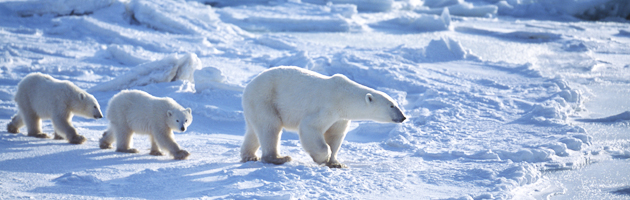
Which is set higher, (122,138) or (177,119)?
(177,119)

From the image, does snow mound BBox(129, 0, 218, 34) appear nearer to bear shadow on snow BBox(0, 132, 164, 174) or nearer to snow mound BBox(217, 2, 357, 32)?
snow mound BBox(217, 2, 357, 32)

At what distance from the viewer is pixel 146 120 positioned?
455cm

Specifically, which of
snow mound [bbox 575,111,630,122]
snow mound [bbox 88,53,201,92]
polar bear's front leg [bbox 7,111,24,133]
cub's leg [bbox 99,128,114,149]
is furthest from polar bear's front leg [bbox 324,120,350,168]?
snow mound [bbox 88,53,201,92]

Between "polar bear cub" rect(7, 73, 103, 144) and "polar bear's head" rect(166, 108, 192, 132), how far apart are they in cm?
94

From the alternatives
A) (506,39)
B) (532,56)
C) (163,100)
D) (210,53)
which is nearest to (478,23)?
(506,39)

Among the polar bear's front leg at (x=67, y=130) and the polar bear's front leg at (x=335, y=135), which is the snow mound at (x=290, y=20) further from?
the polar bear's front leg at (x=335, y=135)

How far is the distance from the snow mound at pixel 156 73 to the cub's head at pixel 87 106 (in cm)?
215

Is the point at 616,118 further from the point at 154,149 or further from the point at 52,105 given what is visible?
the point at 52,105

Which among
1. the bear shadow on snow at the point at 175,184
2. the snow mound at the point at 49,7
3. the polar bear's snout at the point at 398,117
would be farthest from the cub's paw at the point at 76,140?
the snow mound at the point at 49,7

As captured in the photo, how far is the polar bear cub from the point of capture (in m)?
4.85

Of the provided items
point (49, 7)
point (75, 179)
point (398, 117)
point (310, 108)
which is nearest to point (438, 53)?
point (398, 117)

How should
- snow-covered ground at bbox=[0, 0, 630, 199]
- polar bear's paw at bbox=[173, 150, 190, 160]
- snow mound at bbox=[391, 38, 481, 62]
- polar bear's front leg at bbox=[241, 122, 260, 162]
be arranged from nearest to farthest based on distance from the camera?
snow-covered ground at bbox=[0, 0, 630, 199] < polar bear's front leg at bbox=[241, 122, 260, 162] < polar bear's paw at bbox=[173, 150, 190, 160] < snow mound at bbox=[391, 38, 481, 62]

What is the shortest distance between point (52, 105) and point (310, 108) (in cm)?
255

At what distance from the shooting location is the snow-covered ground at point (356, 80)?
11.8ft
